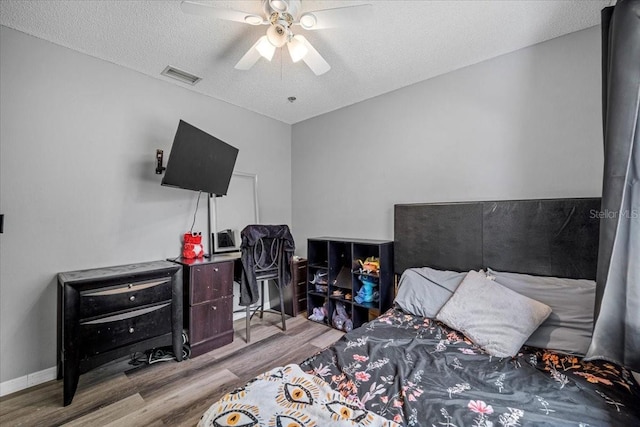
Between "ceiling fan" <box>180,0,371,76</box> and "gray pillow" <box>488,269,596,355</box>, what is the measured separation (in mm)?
2153

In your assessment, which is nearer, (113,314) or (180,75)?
(113,314)

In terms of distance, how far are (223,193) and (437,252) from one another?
7.38 ft

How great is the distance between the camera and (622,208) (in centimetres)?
126

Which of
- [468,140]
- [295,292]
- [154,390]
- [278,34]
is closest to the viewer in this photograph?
[278,34]

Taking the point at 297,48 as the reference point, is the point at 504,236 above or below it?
below

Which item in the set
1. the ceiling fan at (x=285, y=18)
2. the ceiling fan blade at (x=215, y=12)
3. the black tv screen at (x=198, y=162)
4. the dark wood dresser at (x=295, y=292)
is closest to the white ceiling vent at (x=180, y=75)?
the black tv screen at (x=198, y=162)

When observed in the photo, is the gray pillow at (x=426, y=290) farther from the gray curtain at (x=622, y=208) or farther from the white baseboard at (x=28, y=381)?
the white baseboard at (x=28, y=381)

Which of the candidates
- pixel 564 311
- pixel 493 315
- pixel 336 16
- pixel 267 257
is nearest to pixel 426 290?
pixel 493 315

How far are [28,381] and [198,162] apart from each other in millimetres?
2102

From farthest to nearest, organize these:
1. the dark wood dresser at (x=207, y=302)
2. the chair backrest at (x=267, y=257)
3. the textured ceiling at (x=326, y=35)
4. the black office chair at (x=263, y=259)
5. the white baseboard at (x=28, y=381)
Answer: the chair backrest at (x=267, y=257)
the black office chair at (x=263, y=259)
the dark wood dresser at (x=207, y=302)
the white baseboard at (x=28, y=381)
the textured ceiling at (x=326, y=35)

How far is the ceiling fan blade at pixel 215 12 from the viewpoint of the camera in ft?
5.14

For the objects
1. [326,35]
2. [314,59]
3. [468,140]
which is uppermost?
[326,35]

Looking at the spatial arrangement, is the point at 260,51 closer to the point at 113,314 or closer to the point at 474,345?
the point at 113,314

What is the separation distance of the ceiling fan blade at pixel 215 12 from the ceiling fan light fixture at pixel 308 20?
27 cm
